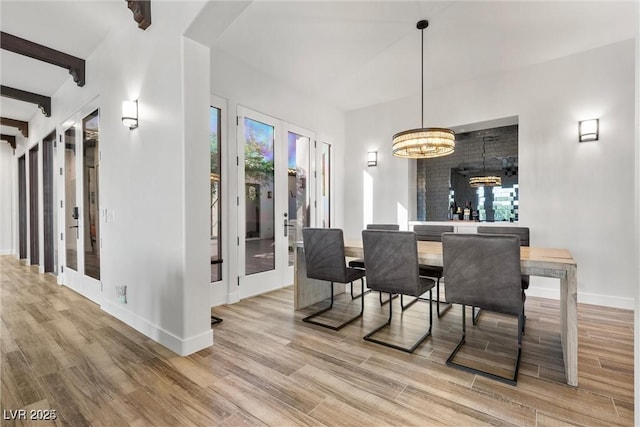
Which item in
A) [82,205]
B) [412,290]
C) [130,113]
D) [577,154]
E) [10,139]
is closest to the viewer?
[412,290]

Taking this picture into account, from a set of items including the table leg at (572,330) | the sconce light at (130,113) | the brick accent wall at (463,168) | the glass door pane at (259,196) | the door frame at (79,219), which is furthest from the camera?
the brick accent wall at (463,168)

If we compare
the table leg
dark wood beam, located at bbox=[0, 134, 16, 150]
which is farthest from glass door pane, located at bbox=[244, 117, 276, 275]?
dark wood beam, located at bbox=[0, 134, 16, 150]

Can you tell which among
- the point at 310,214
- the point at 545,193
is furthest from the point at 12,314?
the point at 545,193

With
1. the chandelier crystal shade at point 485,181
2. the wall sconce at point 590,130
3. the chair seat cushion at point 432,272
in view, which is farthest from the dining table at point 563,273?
the chandelier crystal shade at point 485,181

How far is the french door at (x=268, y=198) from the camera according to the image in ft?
12.2

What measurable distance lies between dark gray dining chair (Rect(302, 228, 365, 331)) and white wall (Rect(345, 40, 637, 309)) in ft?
8.71

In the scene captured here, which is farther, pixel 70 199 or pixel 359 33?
pixel 70 199

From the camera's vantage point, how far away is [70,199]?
165 inches

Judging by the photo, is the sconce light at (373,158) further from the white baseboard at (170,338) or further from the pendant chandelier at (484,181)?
the white baseboard at (170,338)

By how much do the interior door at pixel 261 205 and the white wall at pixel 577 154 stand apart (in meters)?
2.72

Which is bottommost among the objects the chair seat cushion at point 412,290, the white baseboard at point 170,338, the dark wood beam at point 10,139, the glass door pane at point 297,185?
the white baseboard at point 170,338

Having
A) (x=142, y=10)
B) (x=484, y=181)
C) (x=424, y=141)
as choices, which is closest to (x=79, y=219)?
(x=142, y=10)

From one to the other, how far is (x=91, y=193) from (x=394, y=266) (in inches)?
149

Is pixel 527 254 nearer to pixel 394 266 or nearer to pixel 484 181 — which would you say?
pixel 394 266
